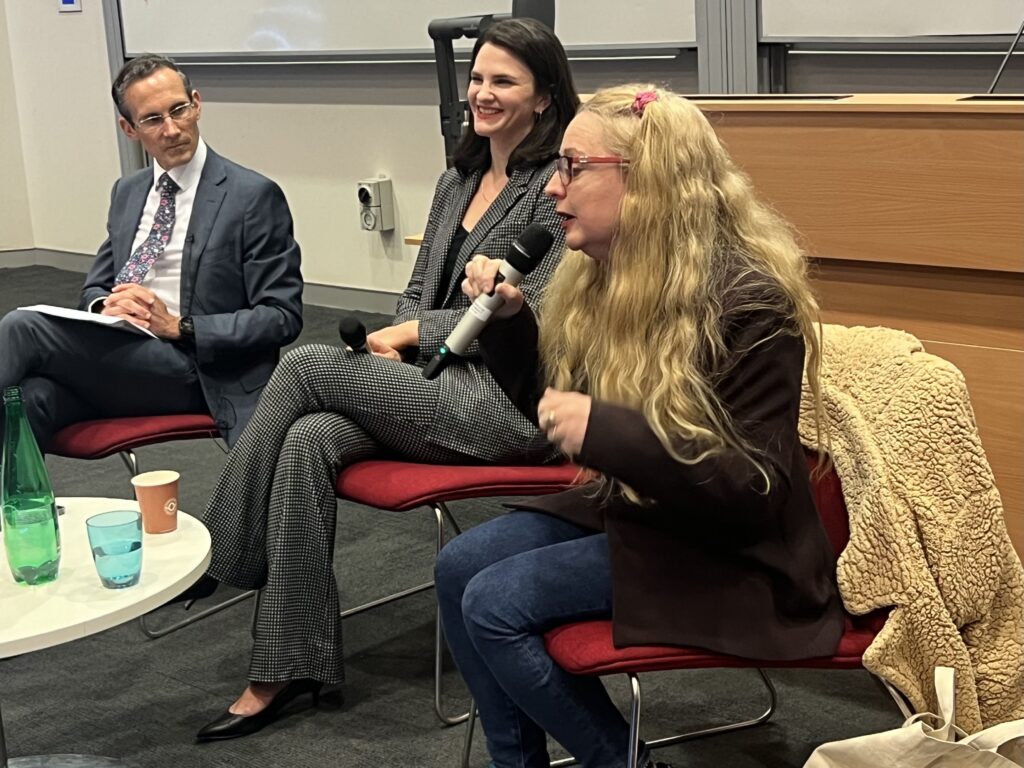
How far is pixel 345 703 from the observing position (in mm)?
2723

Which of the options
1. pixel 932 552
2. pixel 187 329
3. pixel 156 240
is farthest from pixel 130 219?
pixel 932 552

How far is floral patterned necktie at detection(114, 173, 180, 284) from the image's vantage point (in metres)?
3.27

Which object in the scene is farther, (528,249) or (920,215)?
(920,215)

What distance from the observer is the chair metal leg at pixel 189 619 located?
10.1ft

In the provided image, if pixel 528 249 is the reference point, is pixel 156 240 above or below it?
below

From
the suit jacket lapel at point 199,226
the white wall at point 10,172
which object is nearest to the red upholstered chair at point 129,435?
the suit jacket lapel at point 199,226

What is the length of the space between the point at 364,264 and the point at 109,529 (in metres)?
4.24

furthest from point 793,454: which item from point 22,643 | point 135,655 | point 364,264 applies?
point 364,264

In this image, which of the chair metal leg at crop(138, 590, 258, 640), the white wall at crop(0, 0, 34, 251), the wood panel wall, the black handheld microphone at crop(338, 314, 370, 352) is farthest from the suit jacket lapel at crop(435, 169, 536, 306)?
the white wall at crop(0, 0, 34, 251)

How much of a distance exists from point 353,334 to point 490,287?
506 mm

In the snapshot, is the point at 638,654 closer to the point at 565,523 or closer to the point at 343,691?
the point at 565,523

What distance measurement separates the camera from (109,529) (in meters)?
2.01

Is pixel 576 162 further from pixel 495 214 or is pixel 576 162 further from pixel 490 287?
pixel 495 214

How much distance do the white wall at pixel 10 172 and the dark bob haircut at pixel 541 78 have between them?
5546 millimetres
